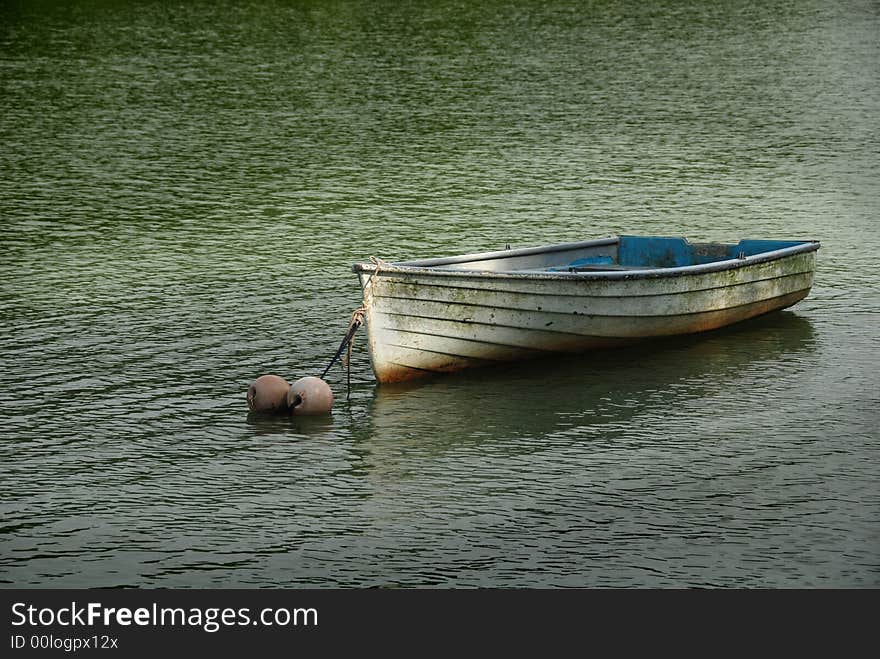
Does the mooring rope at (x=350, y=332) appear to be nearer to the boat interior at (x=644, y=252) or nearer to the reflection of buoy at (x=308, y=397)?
the reflection of buoy at (x=308, y=397)

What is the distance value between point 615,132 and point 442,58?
12837 mm

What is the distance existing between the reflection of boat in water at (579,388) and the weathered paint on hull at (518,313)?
8.1 inches

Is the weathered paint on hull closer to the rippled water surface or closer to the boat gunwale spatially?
the boat gunwale

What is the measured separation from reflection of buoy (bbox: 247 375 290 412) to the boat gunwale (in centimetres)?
140

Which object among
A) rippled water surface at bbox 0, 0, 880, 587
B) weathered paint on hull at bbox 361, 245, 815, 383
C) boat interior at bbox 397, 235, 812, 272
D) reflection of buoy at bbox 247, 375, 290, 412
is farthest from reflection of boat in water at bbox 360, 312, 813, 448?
boat interior at bbox 397, 235, 812, 272

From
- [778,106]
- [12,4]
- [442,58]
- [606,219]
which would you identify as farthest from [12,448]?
[12,4]

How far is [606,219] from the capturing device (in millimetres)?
25812

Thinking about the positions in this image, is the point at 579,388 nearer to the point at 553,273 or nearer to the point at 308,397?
the point at 553,273

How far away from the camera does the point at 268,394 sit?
15.9m

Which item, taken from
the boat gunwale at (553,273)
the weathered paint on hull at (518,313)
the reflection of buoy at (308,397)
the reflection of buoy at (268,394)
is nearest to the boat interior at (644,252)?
the boat gunwale at (553,273)

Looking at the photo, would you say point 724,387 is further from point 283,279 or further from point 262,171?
point 262,171

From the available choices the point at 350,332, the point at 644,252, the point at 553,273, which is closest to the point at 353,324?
the point at 350,332

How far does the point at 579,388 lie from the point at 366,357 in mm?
2539

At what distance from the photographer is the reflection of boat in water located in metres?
15.9
